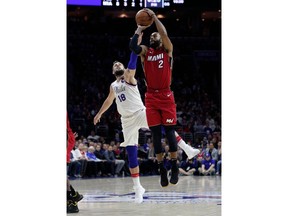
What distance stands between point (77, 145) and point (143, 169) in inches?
86.8

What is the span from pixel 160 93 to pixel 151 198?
13.6ft

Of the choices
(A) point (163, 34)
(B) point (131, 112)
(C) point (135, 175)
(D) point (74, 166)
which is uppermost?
(A) point (163, 34)

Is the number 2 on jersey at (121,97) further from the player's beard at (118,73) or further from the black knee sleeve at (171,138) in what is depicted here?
the black knee sleeve at (171,138)

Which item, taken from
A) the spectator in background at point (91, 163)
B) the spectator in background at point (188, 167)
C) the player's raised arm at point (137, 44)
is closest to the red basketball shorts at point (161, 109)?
the player's raised arm at point (137, 44)

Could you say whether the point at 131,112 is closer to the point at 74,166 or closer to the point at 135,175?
the point at 135,175

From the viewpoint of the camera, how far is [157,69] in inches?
303

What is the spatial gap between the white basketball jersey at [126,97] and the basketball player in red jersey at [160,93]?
1337 millimetres

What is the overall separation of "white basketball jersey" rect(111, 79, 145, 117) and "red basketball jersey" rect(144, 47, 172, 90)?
137 centimetres

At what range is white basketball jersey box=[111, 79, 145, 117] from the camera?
30.5 ft

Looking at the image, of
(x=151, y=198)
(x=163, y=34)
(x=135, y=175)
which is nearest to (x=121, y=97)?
(x=135, y=175)

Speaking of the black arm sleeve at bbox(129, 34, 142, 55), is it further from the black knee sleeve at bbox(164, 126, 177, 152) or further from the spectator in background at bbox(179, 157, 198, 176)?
the spectator in background at bbox(179, 157, 198, 176)

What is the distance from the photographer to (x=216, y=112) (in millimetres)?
22406
